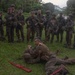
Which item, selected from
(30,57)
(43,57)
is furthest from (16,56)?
(43,57)

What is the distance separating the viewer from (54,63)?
12.5m

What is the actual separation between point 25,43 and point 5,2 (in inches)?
676

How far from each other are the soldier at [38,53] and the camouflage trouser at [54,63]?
419 millimetres

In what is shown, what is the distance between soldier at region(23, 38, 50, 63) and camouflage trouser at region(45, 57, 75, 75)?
1.37ft

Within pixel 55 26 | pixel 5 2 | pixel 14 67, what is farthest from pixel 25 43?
pixel 5 2

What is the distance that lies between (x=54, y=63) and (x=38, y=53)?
3.10ft

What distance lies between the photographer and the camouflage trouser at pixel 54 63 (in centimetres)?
1153

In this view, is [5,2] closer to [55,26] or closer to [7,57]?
[55,26]

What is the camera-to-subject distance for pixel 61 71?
36.4 ft

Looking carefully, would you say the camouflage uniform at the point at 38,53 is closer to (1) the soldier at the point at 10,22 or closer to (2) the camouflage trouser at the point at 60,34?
(1) the soldier at the point at 10,22

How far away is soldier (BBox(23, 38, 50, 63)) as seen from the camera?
42.2 feet

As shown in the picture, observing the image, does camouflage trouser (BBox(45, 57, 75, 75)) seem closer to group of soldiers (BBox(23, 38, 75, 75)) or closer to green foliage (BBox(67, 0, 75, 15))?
group of soldiers (BBox(23, 38, 75, 75))

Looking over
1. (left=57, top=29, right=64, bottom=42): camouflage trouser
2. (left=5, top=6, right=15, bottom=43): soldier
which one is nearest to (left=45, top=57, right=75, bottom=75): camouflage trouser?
(left=5, top=6, right=15, bottom=43): soldier

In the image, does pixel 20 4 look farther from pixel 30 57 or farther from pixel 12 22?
pixel 30 57
